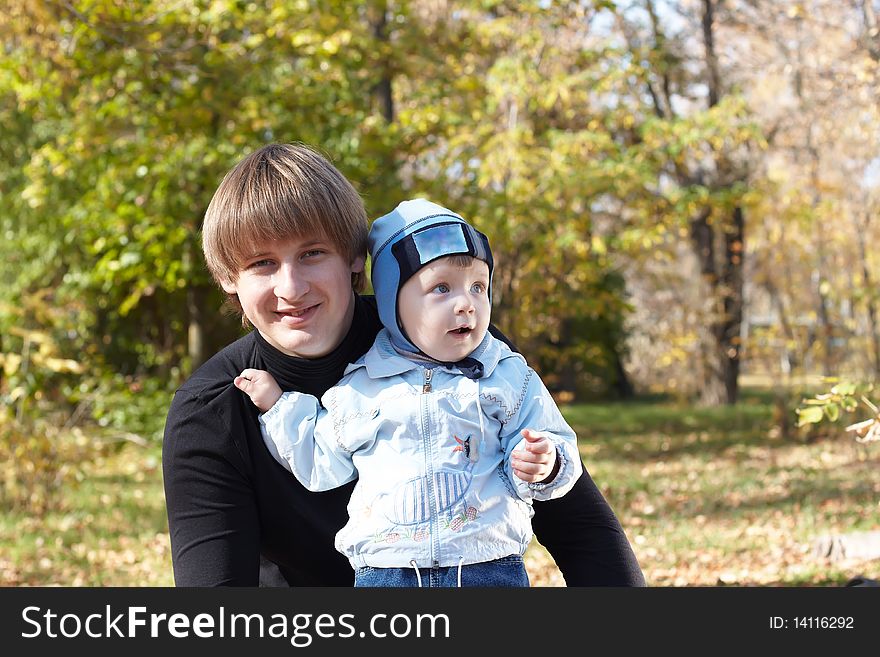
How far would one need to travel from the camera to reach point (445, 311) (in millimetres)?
2115

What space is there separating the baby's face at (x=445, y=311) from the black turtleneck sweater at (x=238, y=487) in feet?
0.69

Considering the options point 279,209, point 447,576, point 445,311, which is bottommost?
point 447,576

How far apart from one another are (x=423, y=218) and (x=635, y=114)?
11064 mm

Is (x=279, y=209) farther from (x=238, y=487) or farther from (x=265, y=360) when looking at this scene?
(x=238, y=487)

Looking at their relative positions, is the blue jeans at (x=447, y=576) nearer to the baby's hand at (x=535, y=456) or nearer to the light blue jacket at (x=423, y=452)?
the light blue jacket at (x=423, y=452)

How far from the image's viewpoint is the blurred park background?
21.6 feet

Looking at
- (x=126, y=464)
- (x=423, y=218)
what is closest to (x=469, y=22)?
(x=126, y=464)

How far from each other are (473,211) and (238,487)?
20.2ft

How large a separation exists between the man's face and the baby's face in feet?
0.56

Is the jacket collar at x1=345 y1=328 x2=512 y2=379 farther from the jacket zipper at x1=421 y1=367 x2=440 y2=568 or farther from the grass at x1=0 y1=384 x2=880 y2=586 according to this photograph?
the grass at x1=0 y1=384 x2=880 y2=586

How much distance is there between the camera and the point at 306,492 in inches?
88.2

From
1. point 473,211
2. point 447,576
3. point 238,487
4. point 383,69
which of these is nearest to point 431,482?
point 447,576

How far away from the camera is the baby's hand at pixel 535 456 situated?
1967mm
